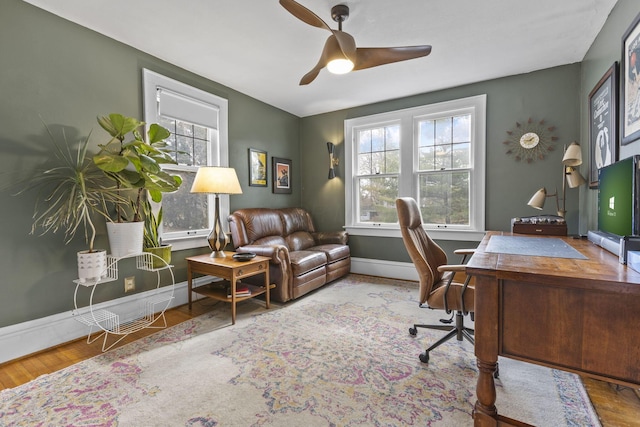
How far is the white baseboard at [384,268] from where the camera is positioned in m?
4.10

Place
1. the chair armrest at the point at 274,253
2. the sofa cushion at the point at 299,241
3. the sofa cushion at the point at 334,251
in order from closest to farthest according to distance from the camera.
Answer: the chair armrest at the point at 274,253 → the sofa cushion at the point at 334,251 → the sofa cushion at the point at 299,241

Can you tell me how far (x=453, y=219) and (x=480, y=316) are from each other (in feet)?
9.35

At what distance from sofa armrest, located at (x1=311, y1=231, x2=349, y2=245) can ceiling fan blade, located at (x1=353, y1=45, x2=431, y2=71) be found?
259cm

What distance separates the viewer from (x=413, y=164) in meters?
4.06

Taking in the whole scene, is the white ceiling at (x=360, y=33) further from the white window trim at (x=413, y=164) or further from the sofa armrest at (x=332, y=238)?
the sofa armrest at (x=332, y=238)

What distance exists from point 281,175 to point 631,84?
381 cm

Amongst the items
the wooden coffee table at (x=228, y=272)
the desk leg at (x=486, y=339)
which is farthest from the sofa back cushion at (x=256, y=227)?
the desk leg at (x=486, y=339)

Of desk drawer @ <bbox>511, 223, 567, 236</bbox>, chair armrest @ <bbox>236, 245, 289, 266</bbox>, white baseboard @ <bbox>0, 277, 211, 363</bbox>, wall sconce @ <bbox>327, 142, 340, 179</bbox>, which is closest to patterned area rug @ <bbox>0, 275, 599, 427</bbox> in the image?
white baseboard @ <bbox>0, 277, 211, 363</bbox>

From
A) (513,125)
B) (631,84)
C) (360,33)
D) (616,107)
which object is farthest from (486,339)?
(513,125)

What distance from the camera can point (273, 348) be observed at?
2.23 m

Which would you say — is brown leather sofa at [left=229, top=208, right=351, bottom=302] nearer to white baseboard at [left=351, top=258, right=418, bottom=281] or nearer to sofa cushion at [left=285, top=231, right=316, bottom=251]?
sofa cushion at [left=285, top=231, right=316, bottom=251]

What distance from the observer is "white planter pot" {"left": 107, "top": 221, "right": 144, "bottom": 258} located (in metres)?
2.36

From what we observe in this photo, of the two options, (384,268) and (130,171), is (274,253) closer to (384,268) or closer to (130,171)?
(130,171)

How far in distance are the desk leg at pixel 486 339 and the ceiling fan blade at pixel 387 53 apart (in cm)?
174
